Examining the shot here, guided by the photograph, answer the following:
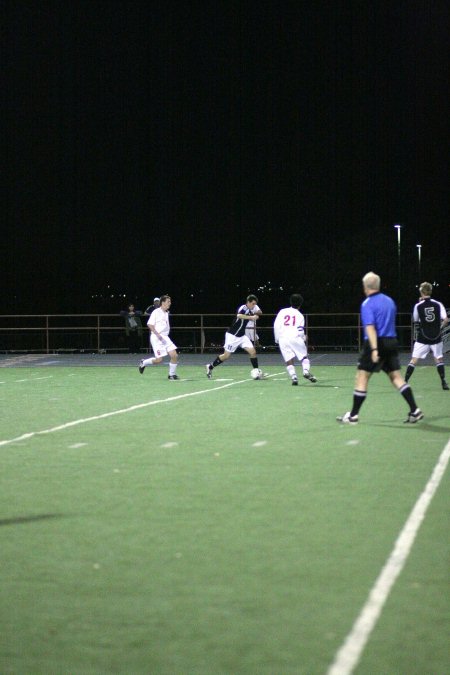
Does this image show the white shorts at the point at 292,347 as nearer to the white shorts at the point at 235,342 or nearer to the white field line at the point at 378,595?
the white shorts at the point at 235,342

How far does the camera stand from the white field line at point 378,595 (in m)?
4.64

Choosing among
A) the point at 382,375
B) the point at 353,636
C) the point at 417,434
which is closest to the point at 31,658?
the point at 353,636

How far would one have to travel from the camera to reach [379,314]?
13.5 meters

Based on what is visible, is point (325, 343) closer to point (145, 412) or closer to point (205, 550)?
point (145, 412)

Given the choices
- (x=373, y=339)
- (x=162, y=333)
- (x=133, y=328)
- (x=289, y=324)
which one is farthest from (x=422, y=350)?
(x=133, y=328)

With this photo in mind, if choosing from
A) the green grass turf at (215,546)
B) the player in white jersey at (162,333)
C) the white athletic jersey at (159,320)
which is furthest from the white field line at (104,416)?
the white athletic jersey at (159,320)

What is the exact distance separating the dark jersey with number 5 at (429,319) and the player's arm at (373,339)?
6624mm

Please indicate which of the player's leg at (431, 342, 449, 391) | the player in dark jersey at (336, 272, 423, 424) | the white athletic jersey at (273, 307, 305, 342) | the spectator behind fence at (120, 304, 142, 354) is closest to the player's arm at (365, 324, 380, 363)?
the player in dark jersey at (336, 272, 423, 424)

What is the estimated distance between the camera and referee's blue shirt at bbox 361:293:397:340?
13461 mm

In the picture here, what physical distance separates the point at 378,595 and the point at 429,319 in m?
14.8

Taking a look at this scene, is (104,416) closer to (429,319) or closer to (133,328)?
(429,319)

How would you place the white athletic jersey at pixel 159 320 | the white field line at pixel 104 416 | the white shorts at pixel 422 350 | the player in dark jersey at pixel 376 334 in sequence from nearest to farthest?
1. the white field line at pixel 104 416
2. the player in dark jersey at pixel 376 334
3. the white shorts at pixel 422 350
4. the white athletic jersey at pixel 159 320

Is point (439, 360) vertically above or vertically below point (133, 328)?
above

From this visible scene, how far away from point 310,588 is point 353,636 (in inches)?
34.8
